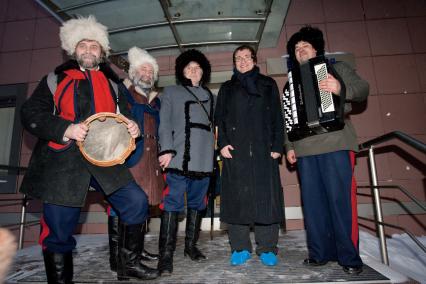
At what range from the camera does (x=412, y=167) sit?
160 inches

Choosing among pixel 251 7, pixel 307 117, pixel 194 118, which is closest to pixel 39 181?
pixel 194 118

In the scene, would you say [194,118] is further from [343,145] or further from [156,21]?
[156,21]

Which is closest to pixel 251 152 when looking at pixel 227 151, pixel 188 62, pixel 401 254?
pixel 227 151

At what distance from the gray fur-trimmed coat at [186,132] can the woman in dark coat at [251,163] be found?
146 millimetres

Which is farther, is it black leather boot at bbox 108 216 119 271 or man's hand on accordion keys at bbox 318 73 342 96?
black leather boot at bbox 108 216 119 271

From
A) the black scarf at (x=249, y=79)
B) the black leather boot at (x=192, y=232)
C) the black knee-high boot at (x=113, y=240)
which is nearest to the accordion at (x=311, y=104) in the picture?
the black scarf at (x=249, y=79)

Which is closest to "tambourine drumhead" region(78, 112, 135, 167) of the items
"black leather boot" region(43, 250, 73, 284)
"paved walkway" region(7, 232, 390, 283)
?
"black leather boot" region(43, 250, 73, 284)

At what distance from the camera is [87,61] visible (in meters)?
1.93

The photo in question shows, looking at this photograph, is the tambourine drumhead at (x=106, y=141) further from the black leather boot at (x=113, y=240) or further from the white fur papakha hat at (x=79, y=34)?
the black leather boot at (x=113, y=240)

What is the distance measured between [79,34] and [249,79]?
5.07ft

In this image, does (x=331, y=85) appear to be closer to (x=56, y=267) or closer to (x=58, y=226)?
(x=58, y=226)

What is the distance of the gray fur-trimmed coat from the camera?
2266 millimetres

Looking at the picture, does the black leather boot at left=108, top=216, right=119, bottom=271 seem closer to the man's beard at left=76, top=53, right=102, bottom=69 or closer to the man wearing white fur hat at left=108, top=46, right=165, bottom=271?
the man wearing white fur hat at left=108, top=46, right=165, bottom=271

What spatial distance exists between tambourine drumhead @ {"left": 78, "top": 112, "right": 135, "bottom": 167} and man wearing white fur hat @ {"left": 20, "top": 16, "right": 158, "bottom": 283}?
0.23ft
